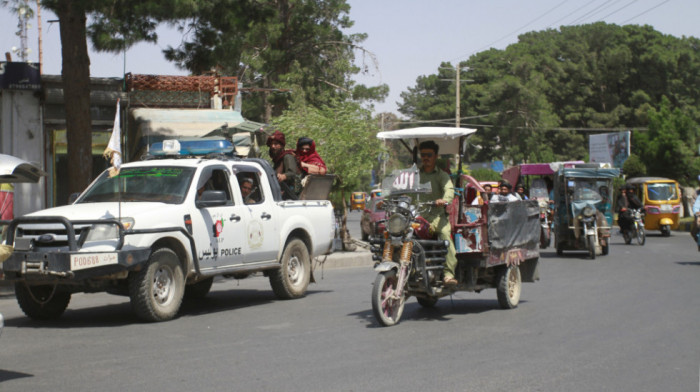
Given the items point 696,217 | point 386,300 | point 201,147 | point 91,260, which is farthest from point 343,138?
point 91,260

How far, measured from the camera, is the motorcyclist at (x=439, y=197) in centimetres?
1003

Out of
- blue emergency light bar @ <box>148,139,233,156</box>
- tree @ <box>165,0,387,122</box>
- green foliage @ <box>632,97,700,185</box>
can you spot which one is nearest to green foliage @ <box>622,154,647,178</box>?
green foliage @ <box>632,97,700,185</box>

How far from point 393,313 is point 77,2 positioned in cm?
855

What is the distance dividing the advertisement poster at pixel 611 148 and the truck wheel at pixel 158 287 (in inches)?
1904

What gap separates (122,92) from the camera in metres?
21.9

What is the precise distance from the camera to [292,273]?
42.5ft

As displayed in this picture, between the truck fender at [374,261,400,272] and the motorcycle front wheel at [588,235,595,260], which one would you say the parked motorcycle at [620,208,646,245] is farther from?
the truck fender at [374,261,400,272]

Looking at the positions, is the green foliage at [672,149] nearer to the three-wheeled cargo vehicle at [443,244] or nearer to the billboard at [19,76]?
the billboard at [19,76]

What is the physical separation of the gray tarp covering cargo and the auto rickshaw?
959 centimetres

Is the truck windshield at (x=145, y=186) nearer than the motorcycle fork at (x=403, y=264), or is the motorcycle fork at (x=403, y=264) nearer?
the motorcycle fork at (x=403, y=264)

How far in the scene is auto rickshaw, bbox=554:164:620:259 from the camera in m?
21.5

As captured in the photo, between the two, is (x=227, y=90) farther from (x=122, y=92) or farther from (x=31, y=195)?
(x=31, y=195)

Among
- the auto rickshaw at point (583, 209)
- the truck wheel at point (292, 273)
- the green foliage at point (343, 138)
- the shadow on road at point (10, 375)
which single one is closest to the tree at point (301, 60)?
the green foliage at point (343, 138)

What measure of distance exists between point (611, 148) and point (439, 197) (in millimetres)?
49286
